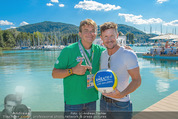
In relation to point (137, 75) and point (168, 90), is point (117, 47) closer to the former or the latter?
point (137, 75)

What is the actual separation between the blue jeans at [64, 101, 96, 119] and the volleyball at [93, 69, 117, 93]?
1.89 ft

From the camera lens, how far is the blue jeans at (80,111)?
7.74 ft

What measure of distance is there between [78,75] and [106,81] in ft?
1.90

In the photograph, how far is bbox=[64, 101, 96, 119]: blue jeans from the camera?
2359 millimetres

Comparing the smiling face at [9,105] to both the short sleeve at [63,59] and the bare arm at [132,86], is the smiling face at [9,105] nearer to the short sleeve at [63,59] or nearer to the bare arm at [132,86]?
the short sleeve at [63,59]

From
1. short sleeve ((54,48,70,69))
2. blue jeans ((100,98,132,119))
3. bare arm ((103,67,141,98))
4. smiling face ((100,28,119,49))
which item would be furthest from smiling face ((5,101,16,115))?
smiling face ((100,28,119,49))

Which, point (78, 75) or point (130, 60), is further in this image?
point (78, 75)

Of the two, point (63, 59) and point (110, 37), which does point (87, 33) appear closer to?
point (110, 37)

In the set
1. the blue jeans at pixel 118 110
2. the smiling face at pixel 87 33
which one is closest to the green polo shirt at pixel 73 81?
the smiling face at pixel 87 33

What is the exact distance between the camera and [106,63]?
7.49 ft

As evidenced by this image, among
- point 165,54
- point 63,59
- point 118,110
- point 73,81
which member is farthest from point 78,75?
point 165,54

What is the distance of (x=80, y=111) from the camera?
239cm

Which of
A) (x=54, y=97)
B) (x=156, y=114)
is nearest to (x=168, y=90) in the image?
(x=156, y=114)

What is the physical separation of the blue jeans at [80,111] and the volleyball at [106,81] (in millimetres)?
576
